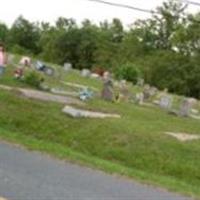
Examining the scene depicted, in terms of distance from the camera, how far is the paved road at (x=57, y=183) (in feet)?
31.7

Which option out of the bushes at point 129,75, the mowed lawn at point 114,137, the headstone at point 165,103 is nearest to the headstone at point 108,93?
the headstone at point 165,103

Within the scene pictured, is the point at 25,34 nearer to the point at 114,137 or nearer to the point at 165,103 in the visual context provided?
the point at 165,103

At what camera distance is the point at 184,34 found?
7900 centimetres

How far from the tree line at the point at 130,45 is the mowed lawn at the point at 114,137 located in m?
38.2

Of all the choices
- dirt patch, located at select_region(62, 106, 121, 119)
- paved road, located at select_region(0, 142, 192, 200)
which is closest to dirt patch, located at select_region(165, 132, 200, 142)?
dirt patch, located at select_region(62, 106, 121, 119)

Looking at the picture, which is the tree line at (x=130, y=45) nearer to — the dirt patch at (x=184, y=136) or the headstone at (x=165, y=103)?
the headstone at (x=165, y=103)

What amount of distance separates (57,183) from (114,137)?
8.17 meters

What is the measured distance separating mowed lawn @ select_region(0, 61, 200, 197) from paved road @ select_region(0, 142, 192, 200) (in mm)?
1546

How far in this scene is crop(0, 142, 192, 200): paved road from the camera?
9.65m

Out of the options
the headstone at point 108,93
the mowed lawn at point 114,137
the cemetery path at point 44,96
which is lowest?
the mowed lawn at point 114,137

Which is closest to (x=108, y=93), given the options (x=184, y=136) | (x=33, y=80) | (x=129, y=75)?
(x=33, y=80)

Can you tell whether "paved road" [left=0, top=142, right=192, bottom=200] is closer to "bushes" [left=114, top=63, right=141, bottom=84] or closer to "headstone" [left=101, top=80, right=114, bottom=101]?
"headstone" [left=101, top=80, right=114, bottom=101]

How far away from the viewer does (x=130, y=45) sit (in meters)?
89.6

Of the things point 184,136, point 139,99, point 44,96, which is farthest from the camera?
point 139,99
